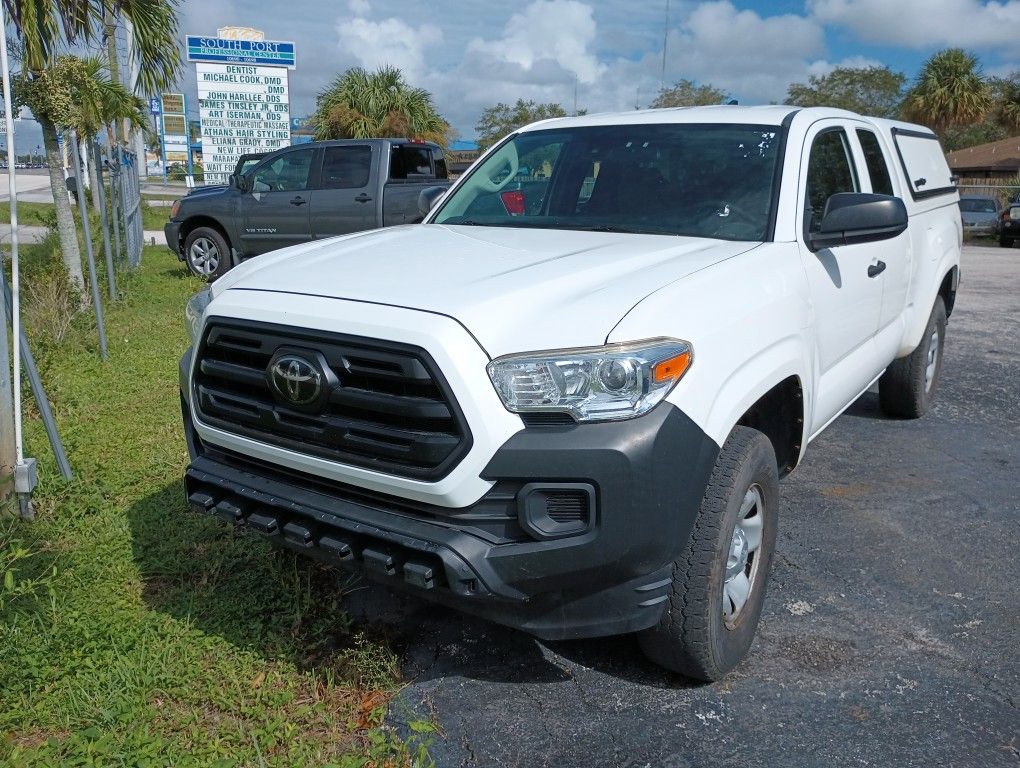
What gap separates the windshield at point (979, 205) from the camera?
24.0 metres

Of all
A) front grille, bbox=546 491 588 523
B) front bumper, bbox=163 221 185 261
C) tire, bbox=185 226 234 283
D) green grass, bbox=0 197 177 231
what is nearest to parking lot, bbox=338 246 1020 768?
front grille, bbox=546 491 588 523

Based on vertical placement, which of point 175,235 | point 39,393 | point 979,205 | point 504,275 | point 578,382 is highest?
point 504,275

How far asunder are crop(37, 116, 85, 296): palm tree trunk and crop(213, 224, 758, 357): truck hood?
5.50m

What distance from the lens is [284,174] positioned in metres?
12.1

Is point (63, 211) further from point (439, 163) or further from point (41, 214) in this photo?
point (41, 214)

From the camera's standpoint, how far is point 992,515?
4.44 m

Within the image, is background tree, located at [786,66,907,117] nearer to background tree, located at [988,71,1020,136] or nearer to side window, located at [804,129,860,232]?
background tree, located at [988,71,1020,136]

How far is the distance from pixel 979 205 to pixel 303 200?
779 inches

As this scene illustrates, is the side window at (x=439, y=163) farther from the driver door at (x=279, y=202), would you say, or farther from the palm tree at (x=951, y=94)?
the palm tree at (x=951, y=94)

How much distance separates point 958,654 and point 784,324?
4.42 ft

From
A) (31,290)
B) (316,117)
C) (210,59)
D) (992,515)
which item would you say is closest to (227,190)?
(31,290)

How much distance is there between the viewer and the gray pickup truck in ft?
38.4

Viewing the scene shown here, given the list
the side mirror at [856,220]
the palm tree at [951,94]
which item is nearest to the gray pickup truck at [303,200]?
the side mirror at [856,220]

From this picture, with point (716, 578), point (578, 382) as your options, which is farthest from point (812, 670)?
point (578, 382)
